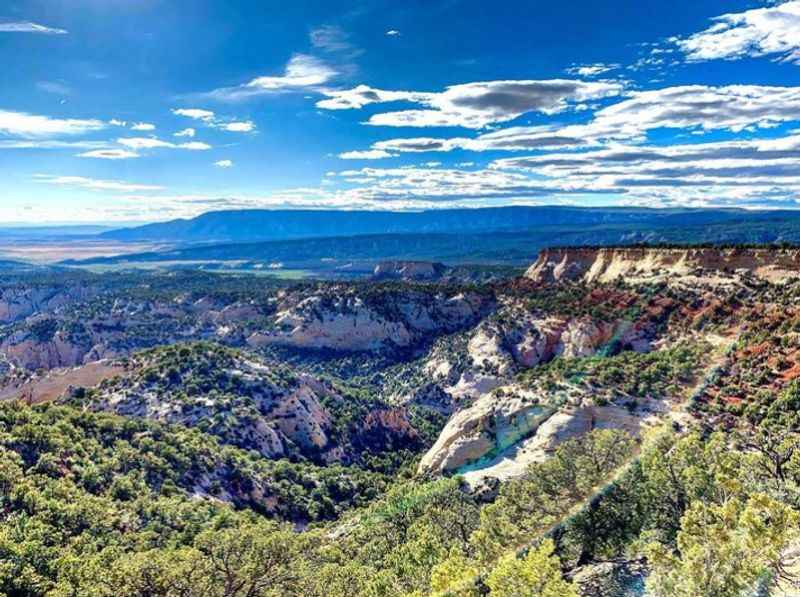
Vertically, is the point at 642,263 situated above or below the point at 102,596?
above

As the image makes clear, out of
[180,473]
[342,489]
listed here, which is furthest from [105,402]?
[342,489]

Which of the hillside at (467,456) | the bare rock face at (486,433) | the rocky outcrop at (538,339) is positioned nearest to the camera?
the hillside at (467,456)

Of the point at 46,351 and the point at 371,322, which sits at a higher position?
the point at 371,322

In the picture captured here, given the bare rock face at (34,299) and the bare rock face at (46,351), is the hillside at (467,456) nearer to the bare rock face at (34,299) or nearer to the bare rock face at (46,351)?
the bare rock face at (46,351)

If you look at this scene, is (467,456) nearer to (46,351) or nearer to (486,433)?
(486,433)

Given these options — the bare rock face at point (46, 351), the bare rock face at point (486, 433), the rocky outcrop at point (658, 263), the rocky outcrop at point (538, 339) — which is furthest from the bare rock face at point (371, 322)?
the bare rock face at point (486, 433)

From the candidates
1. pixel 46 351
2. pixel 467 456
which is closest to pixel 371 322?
pixel 46 351


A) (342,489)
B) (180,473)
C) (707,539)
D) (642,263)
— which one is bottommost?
(342,489)

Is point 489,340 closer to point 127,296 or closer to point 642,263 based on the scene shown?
point 642,263

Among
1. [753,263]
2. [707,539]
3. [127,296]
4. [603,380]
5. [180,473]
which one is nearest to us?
[707,539]
